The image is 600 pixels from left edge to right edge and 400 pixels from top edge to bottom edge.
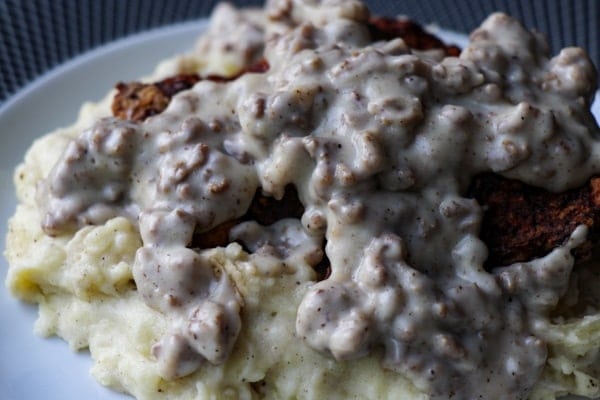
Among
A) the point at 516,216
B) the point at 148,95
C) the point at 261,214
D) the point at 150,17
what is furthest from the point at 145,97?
the point at 150,17

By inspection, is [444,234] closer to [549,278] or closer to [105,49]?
[549,278]

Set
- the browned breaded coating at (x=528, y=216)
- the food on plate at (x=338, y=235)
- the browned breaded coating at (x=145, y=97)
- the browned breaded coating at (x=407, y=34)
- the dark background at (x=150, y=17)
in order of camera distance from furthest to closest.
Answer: the dark background at (x=150, y=17) → the browned breaded coating at (x=407, y=34) → the browned breaded coating at (x=145, y=97) → the browned breaded coating at (x=528, y=216) → the food on plate at (x=338, y=235)

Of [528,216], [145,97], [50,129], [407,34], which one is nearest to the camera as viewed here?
[528,216]

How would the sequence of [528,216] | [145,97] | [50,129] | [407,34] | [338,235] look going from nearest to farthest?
[338,235], [528,216], [145,97], [407,34], [50,129]

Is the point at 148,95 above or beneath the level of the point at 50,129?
above

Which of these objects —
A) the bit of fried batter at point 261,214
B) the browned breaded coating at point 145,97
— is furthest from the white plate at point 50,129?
the browned breaded coating at point 145,97

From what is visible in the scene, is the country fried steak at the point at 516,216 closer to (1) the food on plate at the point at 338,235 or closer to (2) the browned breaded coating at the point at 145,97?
(1) the food on plate at the point at 338,235

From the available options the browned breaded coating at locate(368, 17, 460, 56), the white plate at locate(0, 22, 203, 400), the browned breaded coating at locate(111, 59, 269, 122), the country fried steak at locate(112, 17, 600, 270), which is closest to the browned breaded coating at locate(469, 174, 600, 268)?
the country fried steak at locate(112, 17, 600, 270)

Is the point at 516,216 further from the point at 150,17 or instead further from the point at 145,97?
the point at 150,17

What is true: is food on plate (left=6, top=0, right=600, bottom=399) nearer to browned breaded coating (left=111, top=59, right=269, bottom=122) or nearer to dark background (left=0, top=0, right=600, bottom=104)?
browned breaded coating (left=111, top=59, right=269, bottom=122)
